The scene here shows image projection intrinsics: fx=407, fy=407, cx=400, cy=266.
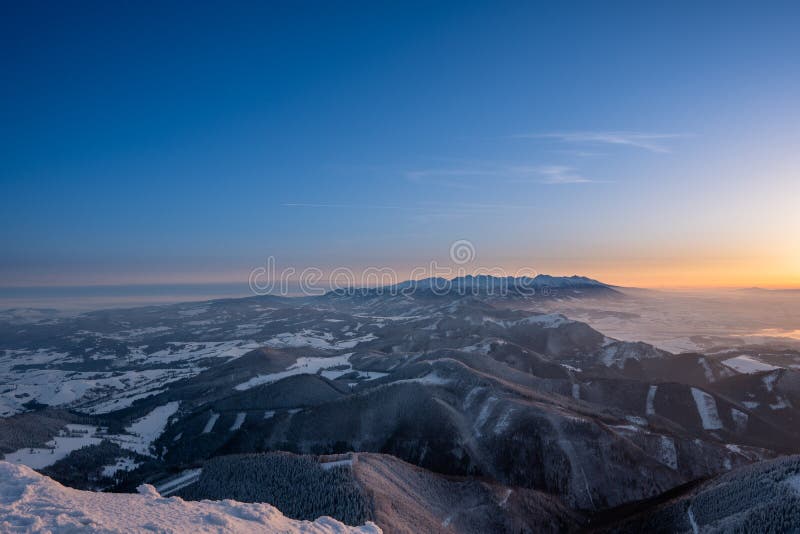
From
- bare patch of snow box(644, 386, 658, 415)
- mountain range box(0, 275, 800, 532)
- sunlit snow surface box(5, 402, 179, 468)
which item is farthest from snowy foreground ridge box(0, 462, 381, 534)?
bare patch of snow box(644, 386, 658, 415)

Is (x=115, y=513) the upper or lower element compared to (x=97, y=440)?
upper

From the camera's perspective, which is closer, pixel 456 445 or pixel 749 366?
pixel 456 445

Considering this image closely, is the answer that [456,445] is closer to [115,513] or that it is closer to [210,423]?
[115,513]

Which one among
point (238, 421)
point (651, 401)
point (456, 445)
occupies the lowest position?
point (238, 421)

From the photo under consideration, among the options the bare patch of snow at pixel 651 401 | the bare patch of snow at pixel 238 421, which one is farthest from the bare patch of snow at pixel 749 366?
the bare patch of snow at pixel 238 421

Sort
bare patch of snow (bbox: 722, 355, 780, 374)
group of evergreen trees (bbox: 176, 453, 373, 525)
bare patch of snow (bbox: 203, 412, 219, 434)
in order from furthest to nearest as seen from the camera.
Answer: bare patch of snow (bbox: 722, 355, 780, 374)
bare patch of snow (bbox: 203, 412, 219, 434)
group of evergreen trees (bbox: 176, 453, 373, 525)

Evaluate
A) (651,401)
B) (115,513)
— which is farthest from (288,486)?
(651,401)

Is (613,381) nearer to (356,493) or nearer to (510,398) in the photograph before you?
(510,398)

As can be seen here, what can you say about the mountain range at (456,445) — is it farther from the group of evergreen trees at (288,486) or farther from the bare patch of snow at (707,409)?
the bare patch of snow at (707,409)

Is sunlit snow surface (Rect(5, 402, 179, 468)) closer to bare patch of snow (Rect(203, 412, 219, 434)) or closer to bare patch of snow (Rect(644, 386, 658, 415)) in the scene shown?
bare patch of snow (Rect(203, 412, 219, 434))
